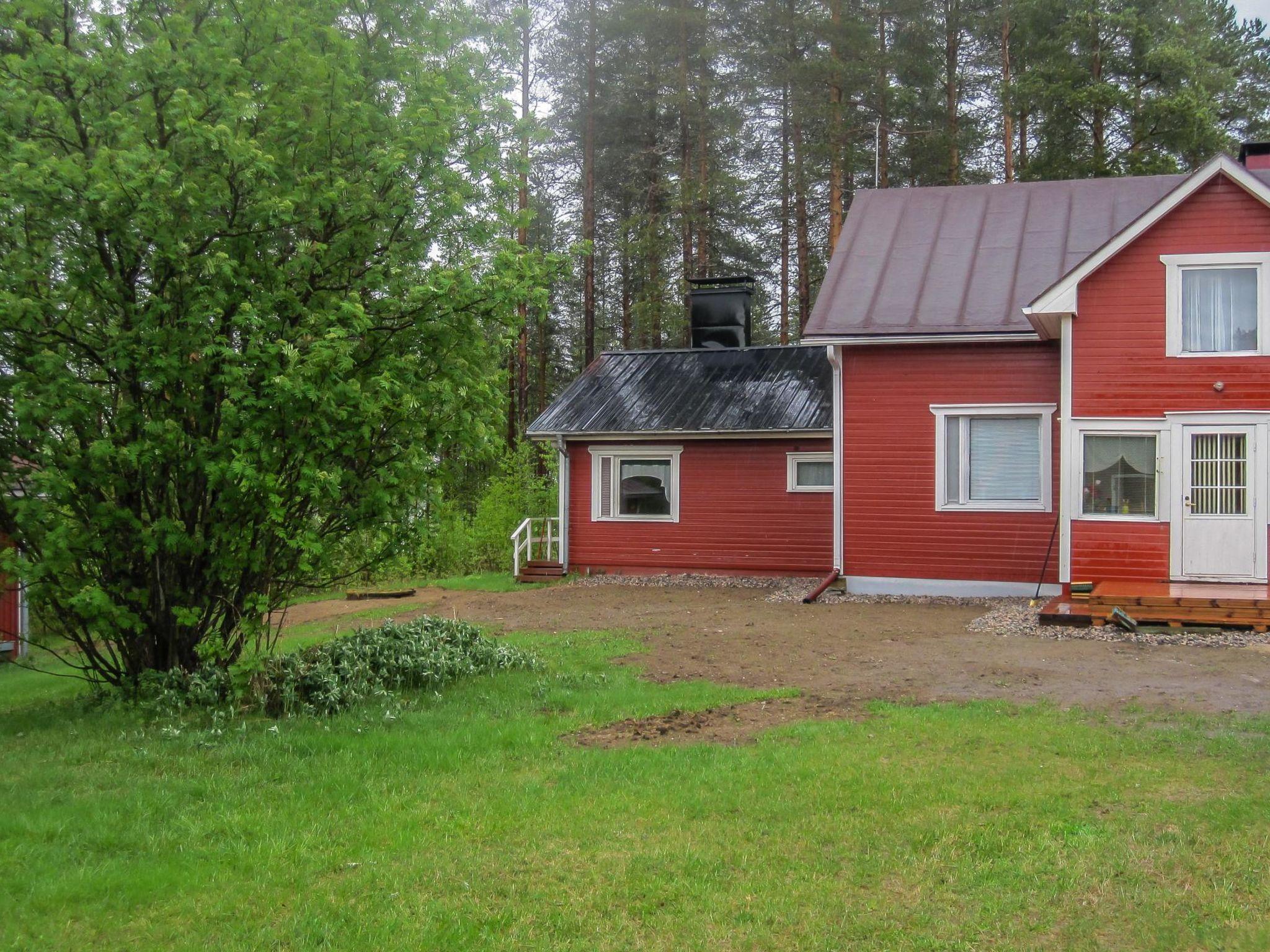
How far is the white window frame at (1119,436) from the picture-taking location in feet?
42.5

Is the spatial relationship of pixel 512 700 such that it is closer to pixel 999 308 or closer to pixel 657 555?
pixel 999 308

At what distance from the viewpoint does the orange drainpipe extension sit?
14.8 meters

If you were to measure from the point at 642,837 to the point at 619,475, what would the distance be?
14512 millimetres

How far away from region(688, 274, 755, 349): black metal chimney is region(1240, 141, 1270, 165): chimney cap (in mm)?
8905

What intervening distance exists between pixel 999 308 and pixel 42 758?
12.6m

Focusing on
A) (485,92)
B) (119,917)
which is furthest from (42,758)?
(485,92)

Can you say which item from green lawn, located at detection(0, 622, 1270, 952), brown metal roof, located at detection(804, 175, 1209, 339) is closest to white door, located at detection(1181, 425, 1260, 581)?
brown metal roof, located at detection(804, 175, 1209, 339)

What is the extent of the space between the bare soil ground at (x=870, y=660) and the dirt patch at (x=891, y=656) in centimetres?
2

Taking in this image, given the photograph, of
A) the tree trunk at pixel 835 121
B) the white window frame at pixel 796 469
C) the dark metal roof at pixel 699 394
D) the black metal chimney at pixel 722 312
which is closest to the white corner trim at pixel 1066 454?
the dark metal roof at pixel 699 394

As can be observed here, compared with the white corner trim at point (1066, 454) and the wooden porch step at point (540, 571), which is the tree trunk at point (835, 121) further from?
the white corner trim at point (1066, 454)

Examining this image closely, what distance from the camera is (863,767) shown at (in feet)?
19.8

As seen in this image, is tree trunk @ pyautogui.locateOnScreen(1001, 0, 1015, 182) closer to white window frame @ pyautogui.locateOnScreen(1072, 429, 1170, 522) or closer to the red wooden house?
the red wooden house

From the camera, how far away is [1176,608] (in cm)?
1150

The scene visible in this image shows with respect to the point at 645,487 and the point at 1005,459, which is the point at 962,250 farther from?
the point at 645,487
